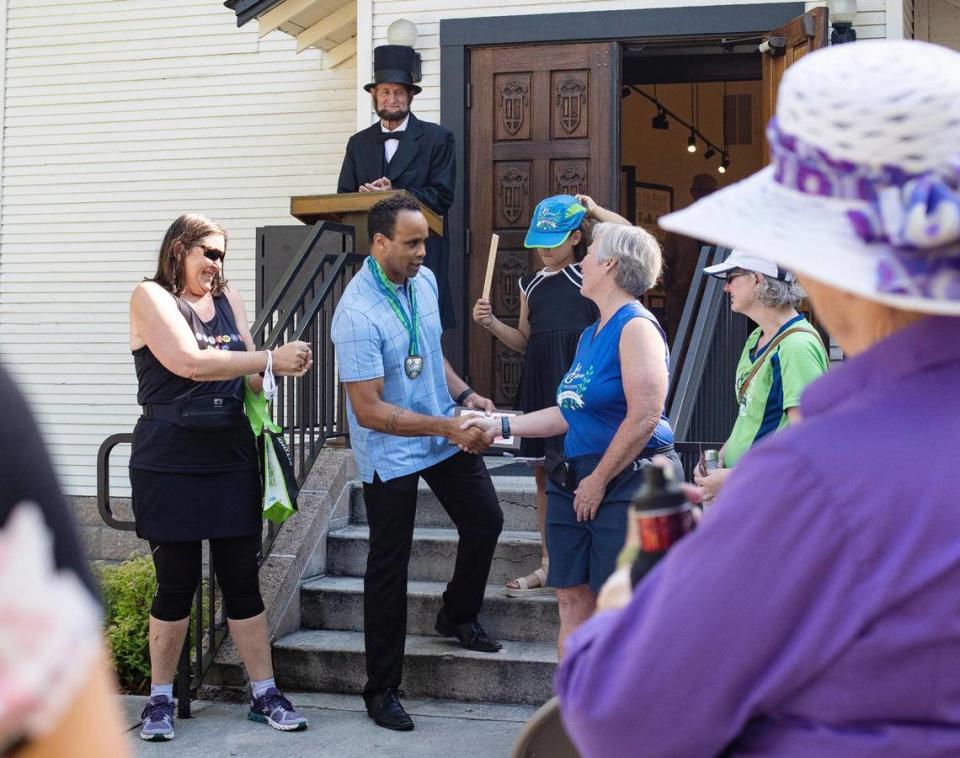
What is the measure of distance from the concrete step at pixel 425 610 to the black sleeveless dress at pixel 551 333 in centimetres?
72

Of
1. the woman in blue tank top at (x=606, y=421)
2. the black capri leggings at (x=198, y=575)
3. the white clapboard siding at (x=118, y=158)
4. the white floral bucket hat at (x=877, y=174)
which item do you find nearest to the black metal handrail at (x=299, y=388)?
the black capri leggings at (x=198, y=575)

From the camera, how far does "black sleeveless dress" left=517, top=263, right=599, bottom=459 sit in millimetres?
6086

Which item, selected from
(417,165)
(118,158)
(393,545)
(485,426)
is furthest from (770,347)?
(118,158)

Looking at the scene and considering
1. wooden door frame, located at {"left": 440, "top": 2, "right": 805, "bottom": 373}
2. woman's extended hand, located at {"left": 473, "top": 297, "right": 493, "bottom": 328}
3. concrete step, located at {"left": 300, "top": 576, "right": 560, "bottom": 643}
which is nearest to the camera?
concrete step, located at {"left": 300, "top": 576, "right": 560, "bottom": 643}

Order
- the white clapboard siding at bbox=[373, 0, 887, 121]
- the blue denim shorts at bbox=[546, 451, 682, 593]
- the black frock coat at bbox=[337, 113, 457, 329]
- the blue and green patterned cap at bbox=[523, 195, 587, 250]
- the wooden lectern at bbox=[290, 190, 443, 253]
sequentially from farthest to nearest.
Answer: the white clapboard siding at bbox=[373, 0, 887, 121], the black frock coat at bbox=[337, 113, 457, 329], the wooden lectern at bbox=[290, 190, 443, 253], the blue and green patterned cap at bbox=[523, 195, 587, 250], the blue denim shorts at bbox=[546, 451, 682, 593]

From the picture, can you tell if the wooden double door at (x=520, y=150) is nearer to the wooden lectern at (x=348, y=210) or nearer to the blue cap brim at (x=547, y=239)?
the wooden lectern at (x=348, y=210)

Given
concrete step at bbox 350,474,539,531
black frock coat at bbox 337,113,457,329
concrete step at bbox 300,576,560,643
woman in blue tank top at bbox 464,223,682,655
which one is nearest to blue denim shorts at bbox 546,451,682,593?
woman in blue tank top at bbox 464,223,682,655

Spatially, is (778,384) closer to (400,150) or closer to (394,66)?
(400,150)

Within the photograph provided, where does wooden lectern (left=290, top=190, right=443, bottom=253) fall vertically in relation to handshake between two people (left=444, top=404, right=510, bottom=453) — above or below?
above

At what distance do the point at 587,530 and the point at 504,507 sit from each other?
2.19m

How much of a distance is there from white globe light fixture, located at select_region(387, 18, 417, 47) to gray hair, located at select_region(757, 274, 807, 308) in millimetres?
4954

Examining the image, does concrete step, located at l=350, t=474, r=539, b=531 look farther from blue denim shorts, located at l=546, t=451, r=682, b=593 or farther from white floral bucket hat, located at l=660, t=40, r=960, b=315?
white floral bucket hat, located at l=660, t=40, r=960, b=315

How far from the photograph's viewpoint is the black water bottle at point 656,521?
1.42 metres

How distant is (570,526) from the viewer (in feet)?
14.4
